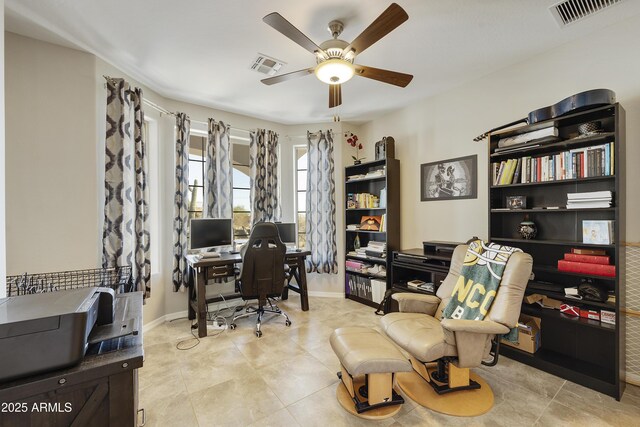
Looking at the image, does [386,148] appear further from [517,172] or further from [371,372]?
[371,372]

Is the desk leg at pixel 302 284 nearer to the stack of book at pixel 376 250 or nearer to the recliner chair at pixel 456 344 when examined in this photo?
the stack of book at pixel 376 250

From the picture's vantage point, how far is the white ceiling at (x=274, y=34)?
6.19ft

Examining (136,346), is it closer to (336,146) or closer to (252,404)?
(252,404)

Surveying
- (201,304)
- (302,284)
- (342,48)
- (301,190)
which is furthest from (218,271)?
(342,48)

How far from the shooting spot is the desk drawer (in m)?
3.03

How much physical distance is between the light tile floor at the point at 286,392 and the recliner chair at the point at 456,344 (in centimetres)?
14

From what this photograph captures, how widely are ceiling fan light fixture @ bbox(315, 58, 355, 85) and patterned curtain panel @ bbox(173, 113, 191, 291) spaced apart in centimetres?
217

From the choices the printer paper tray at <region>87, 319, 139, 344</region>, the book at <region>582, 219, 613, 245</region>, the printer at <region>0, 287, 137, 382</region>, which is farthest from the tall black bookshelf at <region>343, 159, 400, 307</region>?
the printer at <region>0, 287, 137, 382</region>

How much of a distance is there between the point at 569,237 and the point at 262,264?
9.50 ft

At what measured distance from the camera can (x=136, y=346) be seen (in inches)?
40.7

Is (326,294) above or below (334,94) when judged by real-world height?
below

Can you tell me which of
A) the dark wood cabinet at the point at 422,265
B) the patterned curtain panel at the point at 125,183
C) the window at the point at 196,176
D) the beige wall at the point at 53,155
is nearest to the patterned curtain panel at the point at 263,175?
the window at the point at 196,176

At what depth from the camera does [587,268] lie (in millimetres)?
2004

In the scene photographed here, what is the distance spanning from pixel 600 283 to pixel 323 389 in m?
2.29
